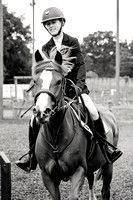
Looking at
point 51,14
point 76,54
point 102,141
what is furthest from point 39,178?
point 51,14

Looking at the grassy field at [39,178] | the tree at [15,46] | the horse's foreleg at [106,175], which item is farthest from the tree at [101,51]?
the horse's foreleg at [106,175]

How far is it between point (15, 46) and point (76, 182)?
2636 inches

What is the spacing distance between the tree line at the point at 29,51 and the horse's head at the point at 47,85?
59.3 meters

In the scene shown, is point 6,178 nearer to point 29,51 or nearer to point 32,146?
point 32,146

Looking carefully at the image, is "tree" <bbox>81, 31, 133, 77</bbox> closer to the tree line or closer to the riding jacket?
the tree line

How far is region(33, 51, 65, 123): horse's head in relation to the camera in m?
4.61

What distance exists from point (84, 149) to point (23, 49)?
67.5 meters

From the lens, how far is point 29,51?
247ft

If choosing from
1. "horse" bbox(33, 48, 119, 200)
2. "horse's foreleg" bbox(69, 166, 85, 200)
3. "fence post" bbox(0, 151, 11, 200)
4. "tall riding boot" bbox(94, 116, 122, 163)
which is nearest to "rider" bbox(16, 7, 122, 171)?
"tall riding boot" bbox(94, 116, 122, 163)

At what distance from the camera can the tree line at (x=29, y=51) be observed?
69500mm

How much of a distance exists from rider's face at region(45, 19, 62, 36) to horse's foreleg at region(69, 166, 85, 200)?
1838mm

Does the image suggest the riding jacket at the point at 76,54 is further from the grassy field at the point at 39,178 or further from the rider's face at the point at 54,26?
the grassy field at the point at 39,178

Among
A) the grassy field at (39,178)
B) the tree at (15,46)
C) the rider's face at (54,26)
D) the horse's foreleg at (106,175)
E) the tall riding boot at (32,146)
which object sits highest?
the tree at (15,46)

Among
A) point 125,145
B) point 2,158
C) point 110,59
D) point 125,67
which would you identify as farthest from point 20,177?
point 110,59
